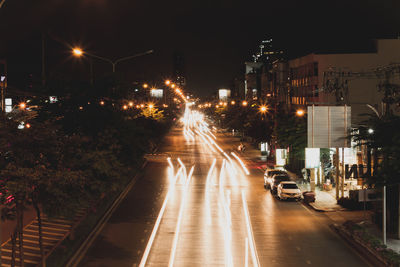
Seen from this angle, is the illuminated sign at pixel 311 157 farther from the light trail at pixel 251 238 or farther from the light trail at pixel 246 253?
the light trail at pixel 246 253

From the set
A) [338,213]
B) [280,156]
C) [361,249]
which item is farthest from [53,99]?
[280,156]

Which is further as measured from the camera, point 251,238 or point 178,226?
point 178,226

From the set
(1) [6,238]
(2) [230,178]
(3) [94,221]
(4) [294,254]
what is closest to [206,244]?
(4) [294,254]

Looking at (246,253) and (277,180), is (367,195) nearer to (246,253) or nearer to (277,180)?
(246,253)

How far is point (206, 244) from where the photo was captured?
21391mm

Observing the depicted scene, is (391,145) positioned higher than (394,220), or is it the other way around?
(391,145)

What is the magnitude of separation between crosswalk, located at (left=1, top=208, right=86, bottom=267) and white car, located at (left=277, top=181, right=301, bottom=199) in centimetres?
1307

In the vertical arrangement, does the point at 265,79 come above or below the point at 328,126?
above

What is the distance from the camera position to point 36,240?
22266mm

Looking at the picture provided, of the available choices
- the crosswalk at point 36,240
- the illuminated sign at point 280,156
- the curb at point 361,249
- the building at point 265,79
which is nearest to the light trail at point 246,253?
the curb at point 361,249

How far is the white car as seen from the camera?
109 feet

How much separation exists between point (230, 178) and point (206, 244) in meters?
22.1

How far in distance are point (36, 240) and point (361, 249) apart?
45.7ft

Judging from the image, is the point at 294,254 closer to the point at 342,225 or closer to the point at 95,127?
the point at 342,225
